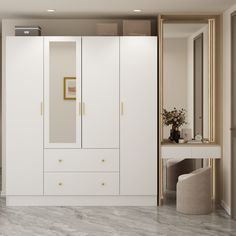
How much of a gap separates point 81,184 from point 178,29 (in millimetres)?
2224

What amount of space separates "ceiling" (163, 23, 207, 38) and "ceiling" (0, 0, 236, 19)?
27 cm

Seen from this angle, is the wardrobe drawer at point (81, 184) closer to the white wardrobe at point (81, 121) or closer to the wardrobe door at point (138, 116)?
the white wardrobe at point (81, 121)

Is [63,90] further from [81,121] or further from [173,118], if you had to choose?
[173,118]

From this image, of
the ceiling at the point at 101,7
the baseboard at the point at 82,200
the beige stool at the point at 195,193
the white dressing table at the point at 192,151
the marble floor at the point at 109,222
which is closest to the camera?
the marble floor at the point at 109,222

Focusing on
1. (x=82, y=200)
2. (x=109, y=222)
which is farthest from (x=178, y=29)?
(x=109, y=222)

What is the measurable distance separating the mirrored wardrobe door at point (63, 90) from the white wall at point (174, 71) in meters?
1.06

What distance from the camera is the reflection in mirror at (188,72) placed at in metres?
6.27

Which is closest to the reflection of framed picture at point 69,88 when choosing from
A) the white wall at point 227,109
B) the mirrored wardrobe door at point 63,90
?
the mirrored wardrobe door at point 63,90

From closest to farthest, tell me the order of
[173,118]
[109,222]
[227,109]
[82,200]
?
[109,222] → [227,109] → [82,200] → [173,118]

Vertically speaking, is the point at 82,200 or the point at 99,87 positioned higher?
the point at 99,87

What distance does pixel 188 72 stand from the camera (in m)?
6.32

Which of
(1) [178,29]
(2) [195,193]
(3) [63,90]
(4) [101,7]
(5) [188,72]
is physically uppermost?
(4) [101,7]

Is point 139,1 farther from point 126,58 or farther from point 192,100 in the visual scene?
point 192,100

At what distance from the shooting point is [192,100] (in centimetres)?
634
